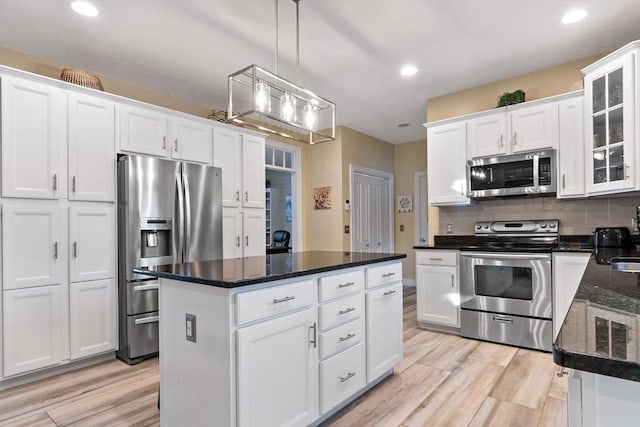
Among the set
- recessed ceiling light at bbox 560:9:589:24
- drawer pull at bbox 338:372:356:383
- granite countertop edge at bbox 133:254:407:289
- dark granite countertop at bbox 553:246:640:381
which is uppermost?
recessed ceiling light at bbox 560:9:589:24

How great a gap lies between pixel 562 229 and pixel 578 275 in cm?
73

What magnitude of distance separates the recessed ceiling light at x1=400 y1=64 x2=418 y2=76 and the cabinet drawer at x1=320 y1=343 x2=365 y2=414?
266cm

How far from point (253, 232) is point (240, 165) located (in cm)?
79

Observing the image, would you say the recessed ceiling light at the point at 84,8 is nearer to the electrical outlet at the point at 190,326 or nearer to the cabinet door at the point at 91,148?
the cabinet door at the point at 91,148

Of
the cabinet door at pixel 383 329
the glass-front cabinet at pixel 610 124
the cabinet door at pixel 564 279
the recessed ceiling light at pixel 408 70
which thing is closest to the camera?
the cabinet door at pixel 383 329

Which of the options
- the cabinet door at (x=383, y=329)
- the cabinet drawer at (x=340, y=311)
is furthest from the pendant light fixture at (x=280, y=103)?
the cabinet door at (x=383, y=329)

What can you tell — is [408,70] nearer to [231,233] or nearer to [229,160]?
[229,160]

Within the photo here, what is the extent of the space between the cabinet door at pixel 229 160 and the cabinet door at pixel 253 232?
0.23 metres

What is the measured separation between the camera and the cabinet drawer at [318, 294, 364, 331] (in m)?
1.98

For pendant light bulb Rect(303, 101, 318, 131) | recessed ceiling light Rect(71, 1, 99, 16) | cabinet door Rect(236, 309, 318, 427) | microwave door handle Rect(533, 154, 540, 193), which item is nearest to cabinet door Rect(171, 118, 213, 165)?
recessed ceiling light Rect(71, 1, 99, 16)

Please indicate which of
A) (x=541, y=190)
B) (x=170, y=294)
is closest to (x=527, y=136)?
(x=541, y=190)

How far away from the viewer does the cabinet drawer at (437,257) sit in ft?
11.8

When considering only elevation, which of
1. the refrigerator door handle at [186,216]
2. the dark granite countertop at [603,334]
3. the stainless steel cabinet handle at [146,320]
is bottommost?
the stainless steel cabinet handle at [146,320]

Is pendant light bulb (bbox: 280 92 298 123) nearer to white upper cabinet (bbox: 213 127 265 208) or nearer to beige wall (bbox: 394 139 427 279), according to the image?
white upper cabinet (bbox: 213 127 265 208)
